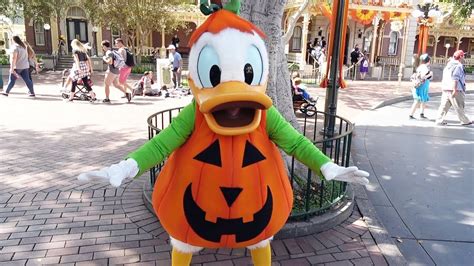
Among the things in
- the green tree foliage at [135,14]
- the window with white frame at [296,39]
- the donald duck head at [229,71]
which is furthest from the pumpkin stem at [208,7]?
the window with white frame at [296,39]

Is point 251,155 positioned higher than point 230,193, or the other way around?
point 251,155

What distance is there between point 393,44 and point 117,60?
27084 mm

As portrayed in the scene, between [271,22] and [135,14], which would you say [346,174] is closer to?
[271,22]

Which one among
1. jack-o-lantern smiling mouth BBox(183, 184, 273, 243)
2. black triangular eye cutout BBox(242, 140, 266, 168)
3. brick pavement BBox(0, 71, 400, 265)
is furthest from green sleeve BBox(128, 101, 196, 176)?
brick pavement BBox(0, 71, 400, 265)


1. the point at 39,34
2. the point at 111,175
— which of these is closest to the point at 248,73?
the point at 111,175

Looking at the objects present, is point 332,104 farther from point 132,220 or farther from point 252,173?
point 252,173

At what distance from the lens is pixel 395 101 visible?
14297mm

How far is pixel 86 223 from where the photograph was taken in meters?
4.04

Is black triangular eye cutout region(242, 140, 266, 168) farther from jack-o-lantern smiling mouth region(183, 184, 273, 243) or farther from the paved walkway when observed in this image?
the paved walkway

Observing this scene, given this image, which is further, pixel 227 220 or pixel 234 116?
pixel 227 220

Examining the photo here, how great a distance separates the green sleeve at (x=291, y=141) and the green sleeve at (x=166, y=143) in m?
0.51

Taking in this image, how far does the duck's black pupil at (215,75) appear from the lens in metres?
2.26

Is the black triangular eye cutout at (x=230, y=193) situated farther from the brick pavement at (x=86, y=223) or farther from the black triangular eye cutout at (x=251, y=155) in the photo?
the brick pavement at (x=86, y=223)

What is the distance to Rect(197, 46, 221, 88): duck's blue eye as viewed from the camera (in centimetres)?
227
